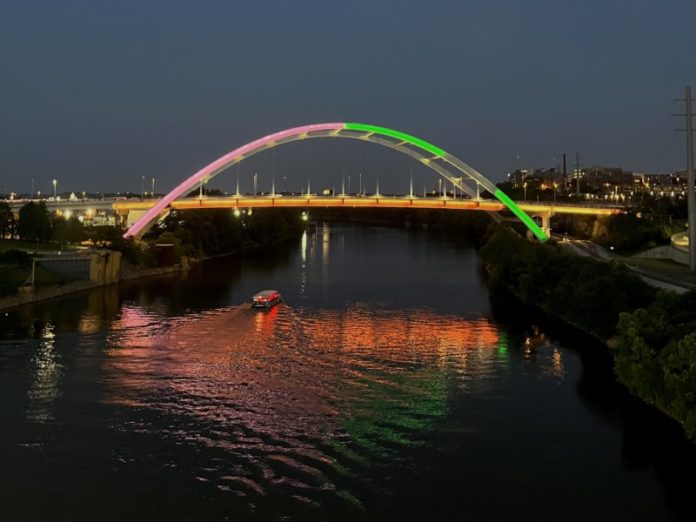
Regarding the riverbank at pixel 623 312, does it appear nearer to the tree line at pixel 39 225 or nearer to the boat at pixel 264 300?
the boat at pixel 264 300

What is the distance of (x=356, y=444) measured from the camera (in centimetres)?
1039

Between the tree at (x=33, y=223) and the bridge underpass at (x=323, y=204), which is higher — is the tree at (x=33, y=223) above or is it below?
below

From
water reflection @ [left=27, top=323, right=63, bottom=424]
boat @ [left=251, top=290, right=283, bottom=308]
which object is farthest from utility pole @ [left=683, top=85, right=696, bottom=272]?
water reflection @ [left=27, top=323, right=63, bottom=424]

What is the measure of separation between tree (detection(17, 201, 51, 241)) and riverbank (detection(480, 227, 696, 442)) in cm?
1971

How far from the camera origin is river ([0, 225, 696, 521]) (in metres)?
8.74

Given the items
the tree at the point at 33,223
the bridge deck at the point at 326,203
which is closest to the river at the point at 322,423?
the tree at the point at 33,223

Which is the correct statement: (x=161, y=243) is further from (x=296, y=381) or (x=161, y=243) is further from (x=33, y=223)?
(x=296, y=381)

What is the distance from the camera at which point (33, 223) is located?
104ft

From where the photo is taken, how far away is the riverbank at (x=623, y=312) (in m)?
11.2

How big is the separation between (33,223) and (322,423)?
24824mm

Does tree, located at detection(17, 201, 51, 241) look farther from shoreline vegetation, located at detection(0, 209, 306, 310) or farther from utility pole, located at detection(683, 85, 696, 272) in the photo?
utility pole, located at detection(683, 85, 696, 272)

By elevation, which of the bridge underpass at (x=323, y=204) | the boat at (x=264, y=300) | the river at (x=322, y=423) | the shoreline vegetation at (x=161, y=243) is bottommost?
the river at (x=322, y=423)

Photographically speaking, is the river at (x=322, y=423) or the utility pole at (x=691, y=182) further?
the utility pole at (x=691, y=182)

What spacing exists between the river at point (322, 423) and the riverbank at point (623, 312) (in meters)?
0.53
